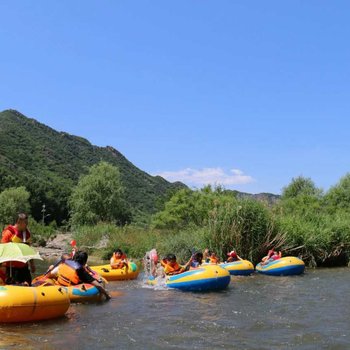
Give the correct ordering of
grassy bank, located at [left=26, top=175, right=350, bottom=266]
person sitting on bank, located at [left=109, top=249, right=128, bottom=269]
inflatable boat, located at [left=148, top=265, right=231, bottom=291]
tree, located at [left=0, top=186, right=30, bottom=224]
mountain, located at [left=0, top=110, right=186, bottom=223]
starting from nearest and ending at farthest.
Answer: inflatable boat, located at [left=148, top=265, right=231, bottom=291] → person sitting on bank, located at [left=109, top=249, right=128, bottom=269] → grassy bank, located at [left=26, top=175, right=350, bottom=266] → tree, located at [left=0, top=186, right=30, bottom=224] → mountain, located at [left=0, top=110, right=186, bottom=223]

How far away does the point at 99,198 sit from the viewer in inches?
1705

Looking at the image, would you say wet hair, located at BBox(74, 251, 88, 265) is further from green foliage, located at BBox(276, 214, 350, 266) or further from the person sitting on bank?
green foliage, located at BBox(276, 214, 350, 266)

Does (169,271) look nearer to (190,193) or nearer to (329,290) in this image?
(329,290)

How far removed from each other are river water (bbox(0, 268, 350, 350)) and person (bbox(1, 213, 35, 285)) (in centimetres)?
107

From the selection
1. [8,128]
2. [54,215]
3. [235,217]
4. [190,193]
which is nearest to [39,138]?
[8,128]

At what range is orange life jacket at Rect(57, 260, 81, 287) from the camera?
1089cm

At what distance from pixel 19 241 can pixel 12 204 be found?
43.3 m

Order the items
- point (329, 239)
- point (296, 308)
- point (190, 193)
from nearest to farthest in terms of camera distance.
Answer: point (296, 308)
point (329, 239)
point (190, 193)

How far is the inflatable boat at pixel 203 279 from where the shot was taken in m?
12.6

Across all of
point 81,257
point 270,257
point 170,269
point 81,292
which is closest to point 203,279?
point 170,269

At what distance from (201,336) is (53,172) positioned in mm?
76065

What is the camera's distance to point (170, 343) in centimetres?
749

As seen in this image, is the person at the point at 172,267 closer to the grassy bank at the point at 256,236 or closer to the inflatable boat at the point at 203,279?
the inflatable boat at the point at 203,279

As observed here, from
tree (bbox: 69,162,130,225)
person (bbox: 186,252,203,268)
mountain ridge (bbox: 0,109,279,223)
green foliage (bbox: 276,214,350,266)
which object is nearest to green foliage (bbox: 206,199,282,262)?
green foliage (bbox: 276,214,350,266)
